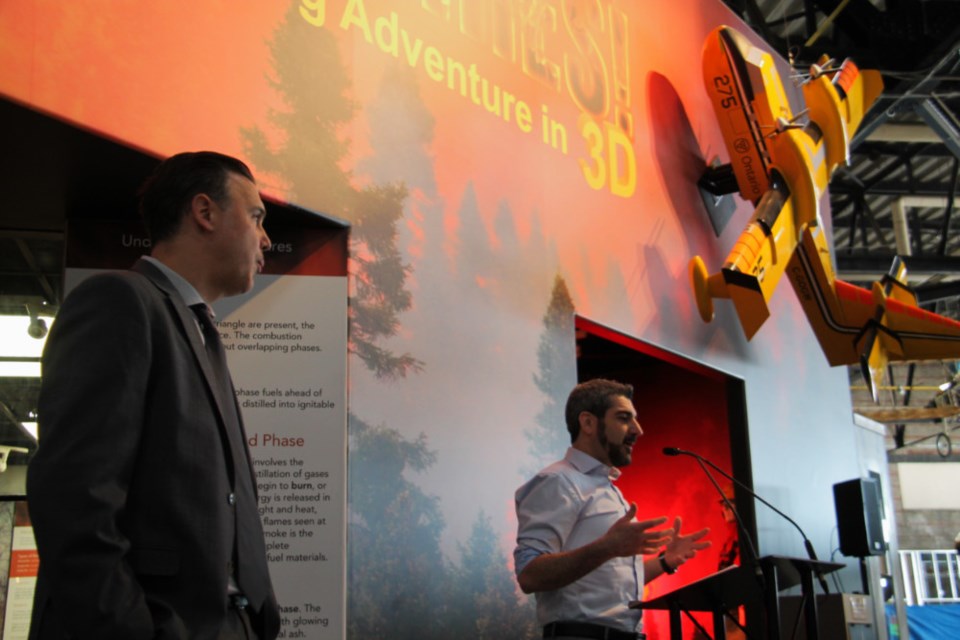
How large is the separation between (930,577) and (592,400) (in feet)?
61.8

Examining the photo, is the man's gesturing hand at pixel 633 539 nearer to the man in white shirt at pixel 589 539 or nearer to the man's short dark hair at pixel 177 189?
the man in white shirt at pixel 589 539

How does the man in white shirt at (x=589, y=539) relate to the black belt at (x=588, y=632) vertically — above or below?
above

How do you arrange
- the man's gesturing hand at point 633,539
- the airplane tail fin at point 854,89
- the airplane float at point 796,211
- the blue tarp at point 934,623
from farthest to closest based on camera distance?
the blue tarp at point 934,623, the airplane tail fin at point 854,89, the airplane float at point 796,211, the man's gesturing hand at point 633,539

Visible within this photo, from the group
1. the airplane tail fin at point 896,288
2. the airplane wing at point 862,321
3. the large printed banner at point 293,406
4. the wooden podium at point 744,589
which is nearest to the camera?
the large printed banner at point 293,406

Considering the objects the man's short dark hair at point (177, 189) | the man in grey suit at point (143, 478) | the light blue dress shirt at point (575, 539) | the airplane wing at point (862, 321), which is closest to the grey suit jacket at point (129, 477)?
the man in grey suit at point (143, 478)

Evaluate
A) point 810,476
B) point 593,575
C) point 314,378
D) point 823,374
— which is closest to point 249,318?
point 314,378

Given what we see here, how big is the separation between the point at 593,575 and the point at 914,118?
11.6m

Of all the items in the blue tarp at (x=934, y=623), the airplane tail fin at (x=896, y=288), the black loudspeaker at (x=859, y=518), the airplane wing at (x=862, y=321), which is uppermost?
the airplane tail fin at (x=896, y=288)

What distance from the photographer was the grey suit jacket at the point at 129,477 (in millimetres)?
1354

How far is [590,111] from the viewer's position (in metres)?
5.38

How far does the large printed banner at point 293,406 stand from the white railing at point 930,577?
1847 cm

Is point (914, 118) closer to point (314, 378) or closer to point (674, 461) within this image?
point (674, 461)

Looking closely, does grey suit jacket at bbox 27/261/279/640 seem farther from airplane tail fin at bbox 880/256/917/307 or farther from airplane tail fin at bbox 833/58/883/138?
airplane tail fin at bbox 880/256/917/307

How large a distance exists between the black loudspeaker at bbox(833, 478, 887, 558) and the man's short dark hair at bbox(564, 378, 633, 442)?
415cm
